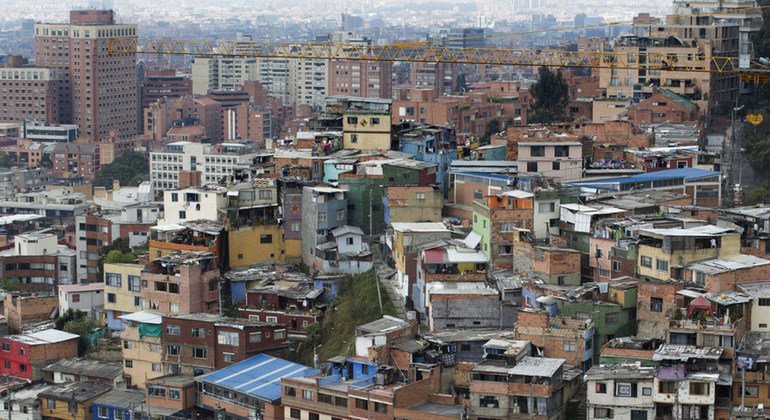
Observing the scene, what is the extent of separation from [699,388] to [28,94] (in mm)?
53551

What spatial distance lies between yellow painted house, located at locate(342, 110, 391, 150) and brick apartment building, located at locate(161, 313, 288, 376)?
6.72 m

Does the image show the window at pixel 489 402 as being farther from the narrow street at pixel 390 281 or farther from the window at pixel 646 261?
the narrow street at pixel 390 281

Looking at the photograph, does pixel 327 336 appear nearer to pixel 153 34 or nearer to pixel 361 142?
pixel 361 142

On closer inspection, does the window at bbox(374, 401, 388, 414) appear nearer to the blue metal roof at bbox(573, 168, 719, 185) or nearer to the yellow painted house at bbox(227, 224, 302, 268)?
the yellow painted house at bbox(227, 224, 302, 268)

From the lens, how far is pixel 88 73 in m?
68.1

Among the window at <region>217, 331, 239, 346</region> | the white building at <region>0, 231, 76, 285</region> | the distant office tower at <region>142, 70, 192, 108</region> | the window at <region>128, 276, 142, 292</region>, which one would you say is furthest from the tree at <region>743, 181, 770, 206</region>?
the distant office tower at <region>142, 70, 192, 108</region>

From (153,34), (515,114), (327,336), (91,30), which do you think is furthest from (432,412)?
(153,34)

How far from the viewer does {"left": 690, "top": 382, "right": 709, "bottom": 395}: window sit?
727 inches

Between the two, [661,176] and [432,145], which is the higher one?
[432,145]

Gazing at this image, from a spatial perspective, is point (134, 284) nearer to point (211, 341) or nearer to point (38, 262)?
point (211, 341)

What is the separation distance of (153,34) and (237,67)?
201 feet

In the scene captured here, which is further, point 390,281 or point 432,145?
point 432,145

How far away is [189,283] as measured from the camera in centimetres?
2416

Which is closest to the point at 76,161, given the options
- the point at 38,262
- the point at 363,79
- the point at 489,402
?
the point at 363,79
